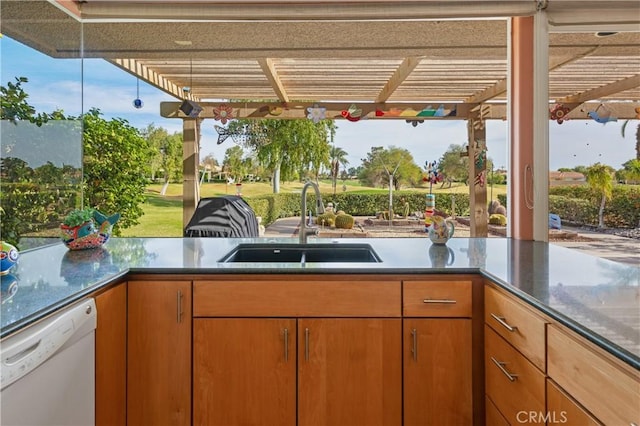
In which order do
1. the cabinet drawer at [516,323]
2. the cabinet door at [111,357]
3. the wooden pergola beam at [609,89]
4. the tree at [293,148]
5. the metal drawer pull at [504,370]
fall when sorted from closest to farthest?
the cabinet drawer at [516,323] → the metal drawer pull at [504,370] → the cabinet door at [111,357] → the wooden pergola beam at [609,89] → the tree at [293,148]

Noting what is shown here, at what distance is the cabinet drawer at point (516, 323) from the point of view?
1.18m

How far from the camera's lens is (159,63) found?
3.81 m

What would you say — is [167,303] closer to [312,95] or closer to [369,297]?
[369,297]

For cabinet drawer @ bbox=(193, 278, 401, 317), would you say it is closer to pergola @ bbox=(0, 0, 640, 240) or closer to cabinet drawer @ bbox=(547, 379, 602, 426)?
cabinet drawer @ bbox=(547, 379, 602, 426)

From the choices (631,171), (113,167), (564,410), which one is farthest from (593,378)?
(113,167)

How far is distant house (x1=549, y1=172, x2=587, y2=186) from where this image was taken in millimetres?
2498

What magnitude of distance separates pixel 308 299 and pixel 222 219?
208cm

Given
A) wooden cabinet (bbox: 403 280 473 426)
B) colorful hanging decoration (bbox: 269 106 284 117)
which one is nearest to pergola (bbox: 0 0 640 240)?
wooden cabinet (bbox: 403 280 473 426)

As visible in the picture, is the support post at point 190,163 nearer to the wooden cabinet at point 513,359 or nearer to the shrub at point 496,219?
the shrub at point 496,219

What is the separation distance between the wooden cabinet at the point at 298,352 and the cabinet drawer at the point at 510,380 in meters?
0.32

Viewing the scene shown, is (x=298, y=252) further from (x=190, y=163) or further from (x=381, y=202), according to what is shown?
(x=381, y=202)

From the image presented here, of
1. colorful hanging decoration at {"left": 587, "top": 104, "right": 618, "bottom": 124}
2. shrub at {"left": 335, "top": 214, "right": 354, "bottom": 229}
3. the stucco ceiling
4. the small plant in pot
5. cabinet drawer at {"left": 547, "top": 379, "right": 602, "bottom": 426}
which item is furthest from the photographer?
shrub at {"left": 335, "top": 214, "right": 354, "bottom": 229}

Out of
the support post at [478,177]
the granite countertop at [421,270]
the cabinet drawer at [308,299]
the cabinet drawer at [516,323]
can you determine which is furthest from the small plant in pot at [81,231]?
the support post at [478,177]

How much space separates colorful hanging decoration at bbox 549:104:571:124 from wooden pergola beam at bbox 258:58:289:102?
82.1 inches
